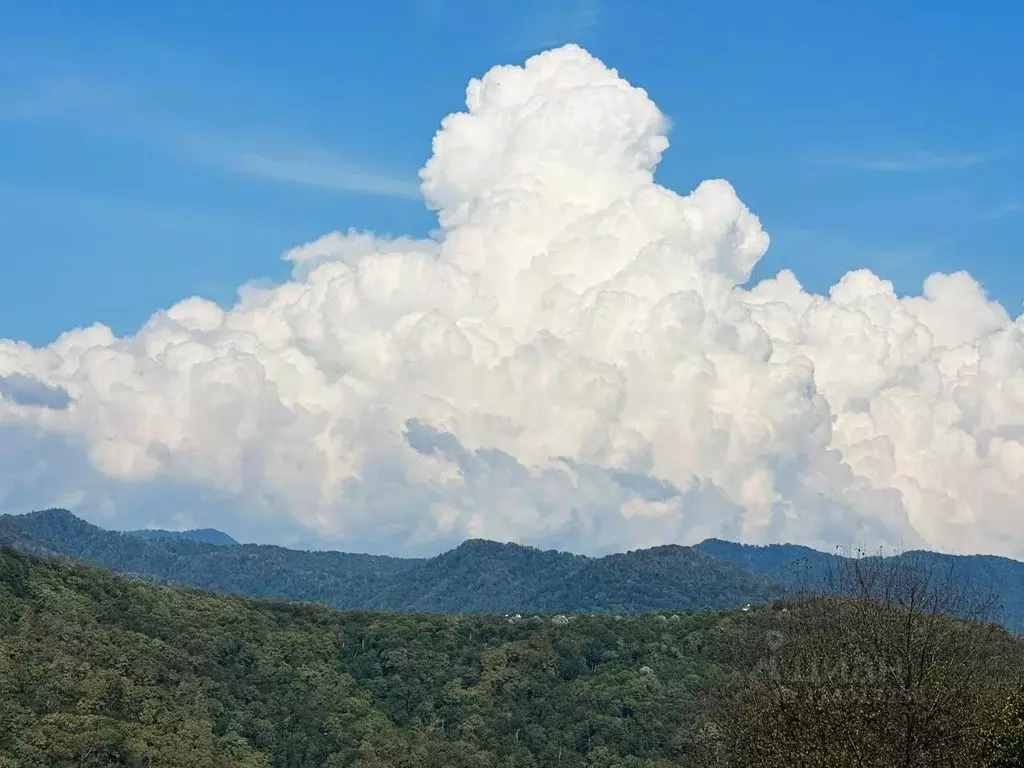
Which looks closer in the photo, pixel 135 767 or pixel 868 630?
pixel 868 630

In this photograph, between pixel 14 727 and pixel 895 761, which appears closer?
pixel 895 761

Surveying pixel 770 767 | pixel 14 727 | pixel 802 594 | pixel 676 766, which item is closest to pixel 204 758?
pixel 14 727

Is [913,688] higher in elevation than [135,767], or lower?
higher

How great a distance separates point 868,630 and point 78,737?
141 metres

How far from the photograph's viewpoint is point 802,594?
123 metres

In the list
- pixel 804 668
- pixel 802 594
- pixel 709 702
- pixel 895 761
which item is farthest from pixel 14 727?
pixel 895 761

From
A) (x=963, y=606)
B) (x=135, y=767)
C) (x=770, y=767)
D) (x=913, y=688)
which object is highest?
(x=963, y=606)

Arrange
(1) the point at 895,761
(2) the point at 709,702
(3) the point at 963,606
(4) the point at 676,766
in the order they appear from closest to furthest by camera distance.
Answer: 1. (1) the point at 895,761
2. (3) the point at 963,606
3. (2) the point at 709,702
4. (4) the point at 676,766

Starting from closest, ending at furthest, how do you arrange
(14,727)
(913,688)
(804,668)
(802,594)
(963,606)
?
(913,688)
(804,668)
(963,606)
(802,594)
(14,727)

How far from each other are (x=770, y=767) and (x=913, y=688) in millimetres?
10370

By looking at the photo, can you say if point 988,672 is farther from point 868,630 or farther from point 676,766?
point 676,766

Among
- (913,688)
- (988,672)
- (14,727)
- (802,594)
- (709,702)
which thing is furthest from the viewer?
(14,727)

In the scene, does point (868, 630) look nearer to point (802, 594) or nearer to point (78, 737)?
point (802, 594)

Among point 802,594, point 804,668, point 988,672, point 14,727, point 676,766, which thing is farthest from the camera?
point 676,766
